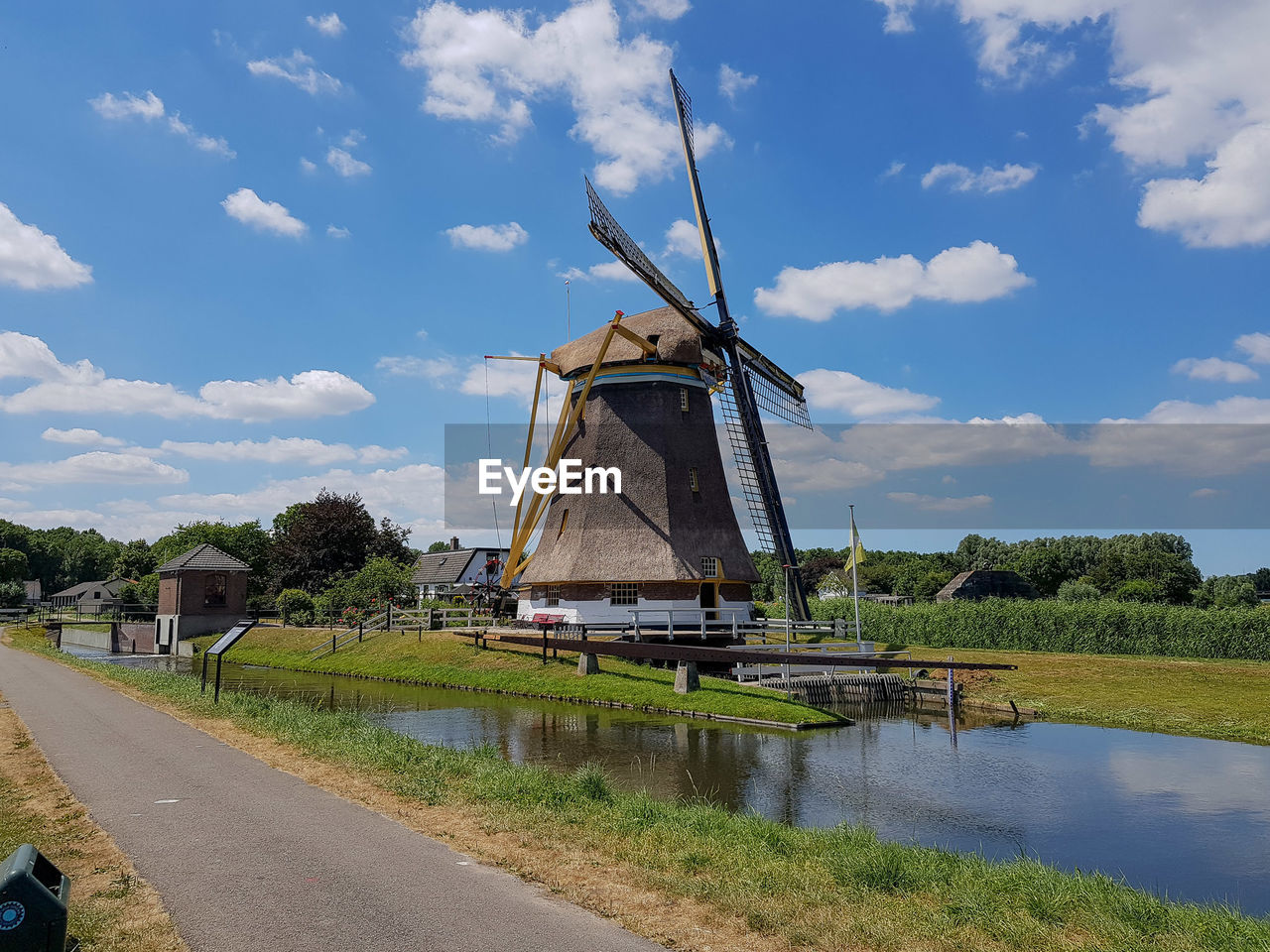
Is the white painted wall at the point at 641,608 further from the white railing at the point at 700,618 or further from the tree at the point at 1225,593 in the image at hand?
the tree at the point at 1225,593

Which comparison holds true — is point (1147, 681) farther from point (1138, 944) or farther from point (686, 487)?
point (1138, 944)

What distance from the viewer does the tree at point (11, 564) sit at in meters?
96.4

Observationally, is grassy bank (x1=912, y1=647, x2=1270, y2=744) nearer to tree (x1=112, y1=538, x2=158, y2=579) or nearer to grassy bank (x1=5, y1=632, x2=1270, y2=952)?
grassy bank (x1=5, y1=632, x2=1270, y2=952)

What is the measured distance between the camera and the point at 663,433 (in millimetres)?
29281

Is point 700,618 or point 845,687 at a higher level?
point 700,618

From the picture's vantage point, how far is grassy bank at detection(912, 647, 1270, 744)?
62.2ft

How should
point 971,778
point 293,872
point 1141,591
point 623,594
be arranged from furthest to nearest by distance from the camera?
1. point 1141,591
2. point 623,594
3. point 971,778
4. point 293,872

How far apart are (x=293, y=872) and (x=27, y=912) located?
3.43m

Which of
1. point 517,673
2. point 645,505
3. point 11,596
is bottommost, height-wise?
point 517,673

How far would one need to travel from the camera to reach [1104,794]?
1290 cm

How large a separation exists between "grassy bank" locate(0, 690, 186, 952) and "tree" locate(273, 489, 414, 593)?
1709 inches

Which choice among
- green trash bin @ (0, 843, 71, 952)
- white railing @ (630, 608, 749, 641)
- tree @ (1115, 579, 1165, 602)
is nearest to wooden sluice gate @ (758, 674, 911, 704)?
white railing @ (630, 608, 749, 641)

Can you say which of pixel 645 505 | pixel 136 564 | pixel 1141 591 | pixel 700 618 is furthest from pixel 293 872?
pixel 136 564

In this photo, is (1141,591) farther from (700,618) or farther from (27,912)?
(27,912)
